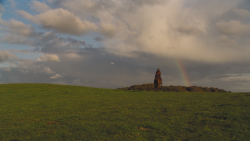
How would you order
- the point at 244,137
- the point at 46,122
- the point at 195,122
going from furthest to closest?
the point at 46,122, the point at 195,122, the point at 244,137

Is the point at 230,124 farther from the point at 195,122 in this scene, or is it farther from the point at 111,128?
the point at 111,128

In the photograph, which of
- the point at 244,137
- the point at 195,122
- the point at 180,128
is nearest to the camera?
the point at 244,137

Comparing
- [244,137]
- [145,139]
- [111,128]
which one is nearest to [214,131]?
[244,137]

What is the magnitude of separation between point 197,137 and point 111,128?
4.95m

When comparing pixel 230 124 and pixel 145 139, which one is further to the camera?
pixel 230 124

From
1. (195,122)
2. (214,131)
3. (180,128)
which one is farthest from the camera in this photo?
(195,122)

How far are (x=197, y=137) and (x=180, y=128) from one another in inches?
65.0

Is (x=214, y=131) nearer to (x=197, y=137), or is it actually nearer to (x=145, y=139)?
(x=197, y=137)

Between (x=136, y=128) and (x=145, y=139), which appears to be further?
(x=136, y=128)

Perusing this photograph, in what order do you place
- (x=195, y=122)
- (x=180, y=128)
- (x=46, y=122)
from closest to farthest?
(x=180, y=128), (x=195, y=122), (x=46, y=122)

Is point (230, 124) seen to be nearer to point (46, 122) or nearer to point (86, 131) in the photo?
point (86, 131)

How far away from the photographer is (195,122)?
41.4 feet

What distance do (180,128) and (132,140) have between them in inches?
136

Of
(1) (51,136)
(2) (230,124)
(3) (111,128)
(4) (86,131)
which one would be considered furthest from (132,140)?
(2) (230,124)
